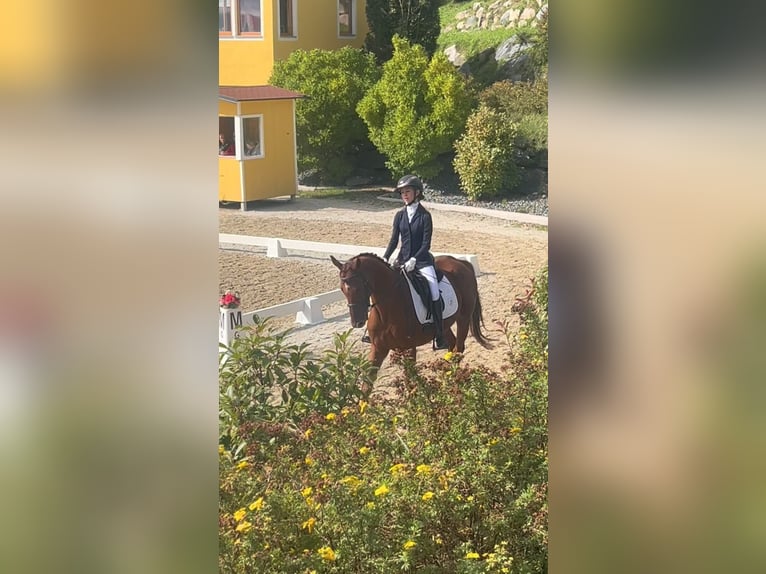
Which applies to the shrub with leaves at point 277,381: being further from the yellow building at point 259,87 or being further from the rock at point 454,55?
the rock at point 454,55

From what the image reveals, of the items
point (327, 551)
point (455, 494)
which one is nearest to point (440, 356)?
point (455, 494)

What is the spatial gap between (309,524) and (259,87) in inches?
63.8

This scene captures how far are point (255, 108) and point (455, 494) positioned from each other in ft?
5.36

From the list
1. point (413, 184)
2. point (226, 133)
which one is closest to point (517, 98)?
point (413, 184)

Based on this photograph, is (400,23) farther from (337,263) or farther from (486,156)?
(337,263)

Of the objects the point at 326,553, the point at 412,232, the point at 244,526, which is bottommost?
the point at 326,553

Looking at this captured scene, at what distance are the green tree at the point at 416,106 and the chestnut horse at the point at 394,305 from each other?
40 centimetres

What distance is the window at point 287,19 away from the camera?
3.91 meters

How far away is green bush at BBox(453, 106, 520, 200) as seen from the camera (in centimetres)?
407

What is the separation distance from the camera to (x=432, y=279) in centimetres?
400
